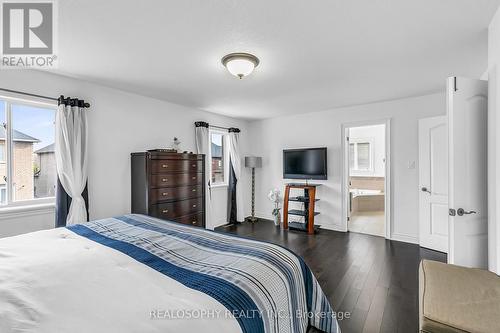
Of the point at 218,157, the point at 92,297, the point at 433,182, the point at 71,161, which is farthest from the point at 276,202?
the point at 92,297

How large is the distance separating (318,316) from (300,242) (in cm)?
230

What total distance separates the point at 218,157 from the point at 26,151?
3.15m

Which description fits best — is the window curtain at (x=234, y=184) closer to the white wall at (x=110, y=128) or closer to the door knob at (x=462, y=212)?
the white wall at (x=110, y=128)

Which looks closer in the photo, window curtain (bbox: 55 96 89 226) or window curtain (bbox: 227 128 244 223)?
window curtain (bbox: 55 96 89 226)

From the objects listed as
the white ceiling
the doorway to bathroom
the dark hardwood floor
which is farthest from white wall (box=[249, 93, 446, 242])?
the doorway to bathroom

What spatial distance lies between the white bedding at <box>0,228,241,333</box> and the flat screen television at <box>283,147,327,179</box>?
392 cm

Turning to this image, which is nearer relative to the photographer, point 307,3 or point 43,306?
point 43,306

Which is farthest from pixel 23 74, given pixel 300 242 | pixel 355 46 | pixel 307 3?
pixel 300 242

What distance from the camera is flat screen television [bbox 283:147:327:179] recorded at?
467 cm

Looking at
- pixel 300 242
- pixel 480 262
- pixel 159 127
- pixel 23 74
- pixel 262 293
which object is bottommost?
pixel 300 242

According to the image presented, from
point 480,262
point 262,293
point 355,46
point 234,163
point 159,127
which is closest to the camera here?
point 262,293

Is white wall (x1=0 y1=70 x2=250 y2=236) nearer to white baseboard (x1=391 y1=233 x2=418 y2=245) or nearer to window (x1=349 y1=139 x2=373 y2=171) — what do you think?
white baseboard (x1=391 y1=233 x2=418 y2=245)

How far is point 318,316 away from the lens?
1.71m

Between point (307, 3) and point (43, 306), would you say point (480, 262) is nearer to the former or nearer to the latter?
point (307, 3)
